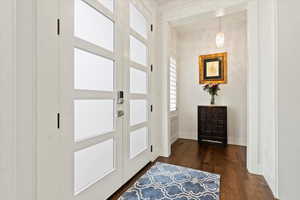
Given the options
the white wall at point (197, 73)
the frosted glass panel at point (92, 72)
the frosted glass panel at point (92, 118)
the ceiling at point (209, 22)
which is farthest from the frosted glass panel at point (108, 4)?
the white wall at point (197, 73)

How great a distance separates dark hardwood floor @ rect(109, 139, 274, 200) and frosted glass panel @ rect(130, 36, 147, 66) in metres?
1.66

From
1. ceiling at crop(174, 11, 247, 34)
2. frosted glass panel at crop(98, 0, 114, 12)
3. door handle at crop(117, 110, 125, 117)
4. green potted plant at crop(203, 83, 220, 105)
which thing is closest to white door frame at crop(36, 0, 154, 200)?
frosted glass panel at crop(98, 0, 114, 12)

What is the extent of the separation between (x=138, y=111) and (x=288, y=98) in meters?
1.70

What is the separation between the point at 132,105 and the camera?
2037 mm

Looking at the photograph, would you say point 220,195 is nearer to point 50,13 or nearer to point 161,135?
point 161,135

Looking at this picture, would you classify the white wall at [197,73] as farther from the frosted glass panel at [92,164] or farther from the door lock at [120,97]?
the frosted glass panel at [92,164]

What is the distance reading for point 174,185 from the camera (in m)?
1.79

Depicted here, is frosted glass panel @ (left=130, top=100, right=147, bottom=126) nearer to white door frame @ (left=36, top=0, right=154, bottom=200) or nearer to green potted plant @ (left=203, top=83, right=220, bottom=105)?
white door frame @ (left=36, top=0, right=154, bottom=200)

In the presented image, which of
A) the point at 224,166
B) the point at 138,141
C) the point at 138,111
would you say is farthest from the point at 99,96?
the point at 224,166

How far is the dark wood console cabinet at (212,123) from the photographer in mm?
3287

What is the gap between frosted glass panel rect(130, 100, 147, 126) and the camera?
2.03 metres

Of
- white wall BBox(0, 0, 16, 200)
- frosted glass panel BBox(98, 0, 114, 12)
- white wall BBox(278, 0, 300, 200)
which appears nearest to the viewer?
white wall BBox(0, 0, 16, 200)

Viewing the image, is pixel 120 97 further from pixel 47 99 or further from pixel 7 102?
pixel 7 102

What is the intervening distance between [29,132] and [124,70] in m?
1.17
